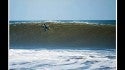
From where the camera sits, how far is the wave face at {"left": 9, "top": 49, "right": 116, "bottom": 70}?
174cm

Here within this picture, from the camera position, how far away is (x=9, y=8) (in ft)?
5.53

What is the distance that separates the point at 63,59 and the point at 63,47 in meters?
0.12

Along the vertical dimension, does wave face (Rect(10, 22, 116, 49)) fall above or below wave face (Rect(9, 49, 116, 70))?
above

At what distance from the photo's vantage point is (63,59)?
5.74 ft

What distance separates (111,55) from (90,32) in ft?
1.00
